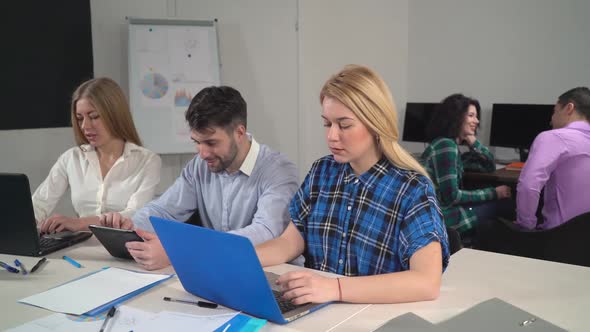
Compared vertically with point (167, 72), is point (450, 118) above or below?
below

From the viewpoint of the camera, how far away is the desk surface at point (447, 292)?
1194 mm

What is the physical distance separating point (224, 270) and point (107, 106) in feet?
4.69

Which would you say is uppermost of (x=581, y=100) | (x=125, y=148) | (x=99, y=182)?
(x=581, y=100)

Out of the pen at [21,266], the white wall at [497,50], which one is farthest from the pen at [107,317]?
the white wall at [497,50]

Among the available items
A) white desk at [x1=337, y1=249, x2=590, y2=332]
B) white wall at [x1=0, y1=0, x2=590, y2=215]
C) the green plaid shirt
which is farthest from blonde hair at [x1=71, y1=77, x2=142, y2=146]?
the green plaid shirt

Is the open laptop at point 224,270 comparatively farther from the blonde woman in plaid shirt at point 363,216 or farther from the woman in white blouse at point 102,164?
the woman in white blouse at point 102,164

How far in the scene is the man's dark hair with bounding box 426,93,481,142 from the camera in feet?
10.6

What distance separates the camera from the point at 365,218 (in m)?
1.54

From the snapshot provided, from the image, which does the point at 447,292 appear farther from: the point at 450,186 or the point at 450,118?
the point at 450,118

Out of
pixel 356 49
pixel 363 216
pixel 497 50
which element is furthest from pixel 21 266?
pixel 497 50

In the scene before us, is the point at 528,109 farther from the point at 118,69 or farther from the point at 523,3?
the point at 118,69

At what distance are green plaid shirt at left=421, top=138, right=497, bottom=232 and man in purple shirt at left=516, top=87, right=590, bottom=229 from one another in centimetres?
30

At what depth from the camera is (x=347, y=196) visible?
1.59m

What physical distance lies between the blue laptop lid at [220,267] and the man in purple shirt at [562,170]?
2156 mm
